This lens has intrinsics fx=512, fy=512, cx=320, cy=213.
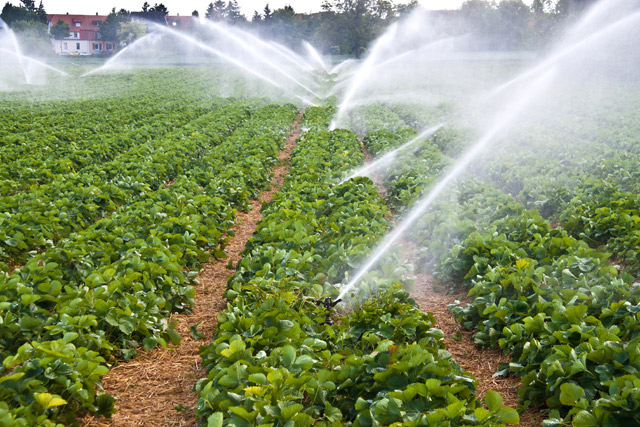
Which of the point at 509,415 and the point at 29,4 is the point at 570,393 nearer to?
the point at 509,415

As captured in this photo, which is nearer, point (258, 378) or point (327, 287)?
point (258, 378)

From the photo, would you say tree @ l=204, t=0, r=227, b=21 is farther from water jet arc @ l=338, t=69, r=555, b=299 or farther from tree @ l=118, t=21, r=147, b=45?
water jet arc @ l=338, t=69, r=555, b=299

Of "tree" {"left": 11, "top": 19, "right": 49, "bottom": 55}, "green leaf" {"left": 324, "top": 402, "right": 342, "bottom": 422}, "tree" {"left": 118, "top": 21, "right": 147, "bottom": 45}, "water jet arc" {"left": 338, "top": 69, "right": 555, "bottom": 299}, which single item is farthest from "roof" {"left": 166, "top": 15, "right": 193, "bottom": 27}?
"green leaf" {"left": 324, "top": 402, "right": 342, "bottom": 422}

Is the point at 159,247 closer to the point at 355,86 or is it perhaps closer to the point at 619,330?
the point at 619,330

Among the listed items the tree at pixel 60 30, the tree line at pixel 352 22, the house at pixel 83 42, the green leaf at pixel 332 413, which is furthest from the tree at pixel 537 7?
the house at pixel 83 42

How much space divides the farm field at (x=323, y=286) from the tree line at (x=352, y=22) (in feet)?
121

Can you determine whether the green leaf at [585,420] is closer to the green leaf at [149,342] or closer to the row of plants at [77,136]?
the green leaf at [149,342]

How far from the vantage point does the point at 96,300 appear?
4465 millimetres

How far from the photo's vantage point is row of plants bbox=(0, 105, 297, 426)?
3482mm

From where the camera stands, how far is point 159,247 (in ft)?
19.5

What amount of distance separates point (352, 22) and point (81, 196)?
64.9m

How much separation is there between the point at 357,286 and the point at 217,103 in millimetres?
23775

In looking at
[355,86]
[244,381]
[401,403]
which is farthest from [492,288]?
[355,86]

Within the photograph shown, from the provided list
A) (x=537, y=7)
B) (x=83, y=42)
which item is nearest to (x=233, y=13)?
(x=83, y=42)
